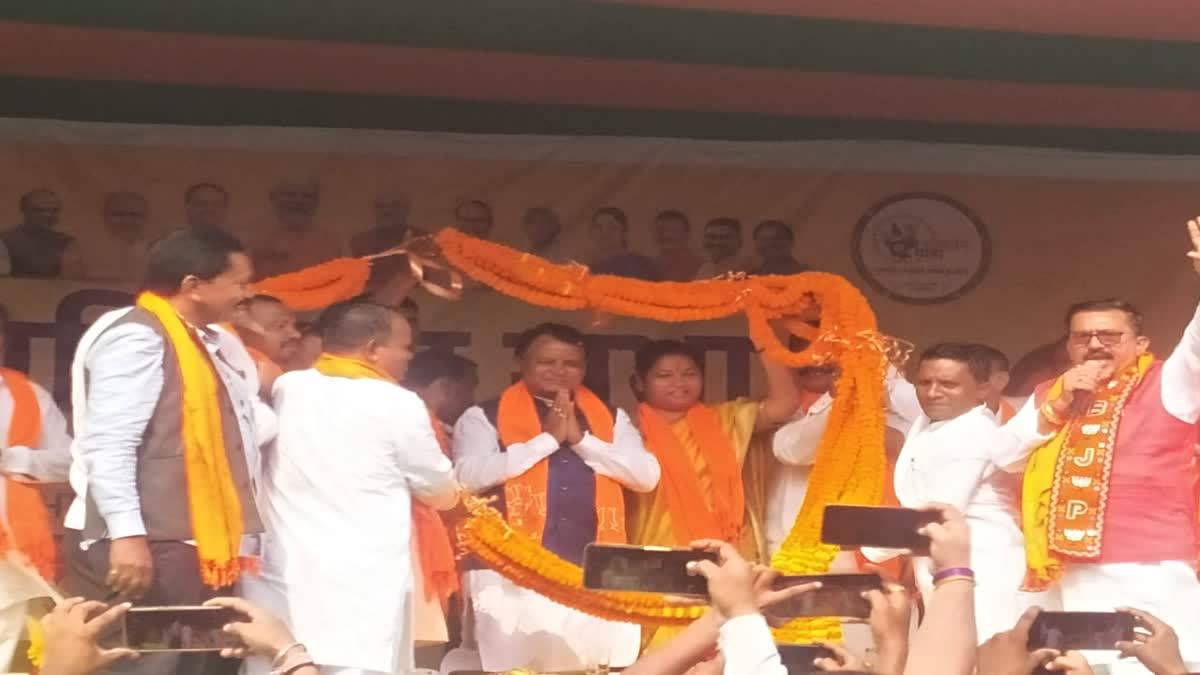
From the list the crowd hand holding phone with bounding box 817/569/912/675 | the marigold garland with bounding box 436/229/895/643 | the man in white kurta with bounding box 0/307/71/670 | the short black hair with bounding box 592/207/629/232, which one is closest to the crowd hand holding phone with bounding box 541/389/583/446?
the marigold garland with bounding box 436/229/895/643

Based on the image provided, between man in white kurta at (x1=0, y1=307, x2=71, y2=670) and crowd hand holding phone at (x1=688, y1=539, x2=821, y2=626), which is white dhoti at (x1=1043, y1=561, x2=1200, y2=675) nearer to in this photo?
crowd hand holding phone at (x1=688, y1=539, x2=821, y2=626)

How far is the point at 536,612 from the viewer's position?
455 centimetres

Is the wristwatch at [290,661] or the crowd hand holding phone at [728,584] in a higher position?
the crowd hand holding phone at [728,584]

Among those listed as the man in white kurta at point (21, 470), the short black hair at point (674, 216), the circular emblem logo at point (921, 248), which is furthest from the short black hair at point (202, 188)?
the circular emblem logo at point (921, 248)

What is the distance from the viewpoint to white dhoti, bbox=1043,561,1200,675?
3.87 m

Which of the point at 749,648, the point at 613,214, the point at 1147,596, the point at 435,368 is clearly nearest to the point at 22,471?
the point at 435,368

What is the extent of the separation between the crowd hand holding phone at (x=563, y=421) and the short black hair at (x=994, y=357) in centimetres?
125

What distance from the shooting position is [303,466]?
3.85 m

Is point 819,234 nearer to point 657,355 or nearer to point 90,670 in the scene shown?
point 657,355

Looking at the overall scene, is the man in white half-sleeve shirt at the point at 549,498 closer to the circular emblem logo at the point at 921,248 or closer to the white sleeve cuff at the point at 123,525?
the circular emblem logo at the point at 921,248

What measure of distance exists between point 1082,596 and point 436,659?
5.87 feet

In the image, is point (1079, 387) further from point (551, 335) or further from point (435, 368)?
point (435, 368)

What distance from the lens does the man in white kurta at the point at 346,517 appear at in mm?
3797

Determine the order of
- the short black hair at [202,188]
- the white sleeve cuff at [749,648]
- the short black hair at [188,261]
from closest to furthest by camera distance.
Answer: the white sleeve cuff at [749,648] < the short black hair at [188,261] < the short black hair at [202,188]
